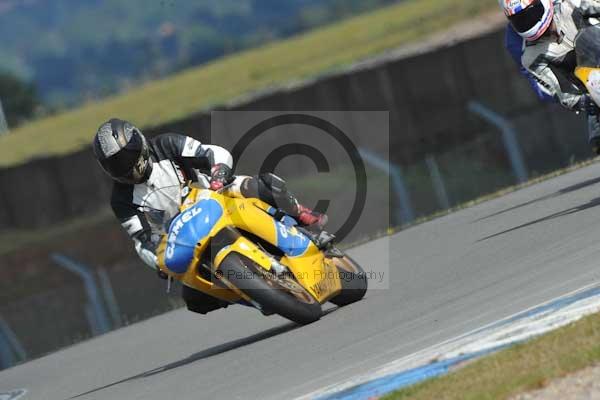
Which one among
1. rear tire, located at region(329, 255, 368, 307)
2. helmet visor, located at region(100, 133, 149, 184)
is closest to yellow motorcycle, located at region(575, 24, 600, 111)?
rear tire, located at region(329, 255, 368, 307)

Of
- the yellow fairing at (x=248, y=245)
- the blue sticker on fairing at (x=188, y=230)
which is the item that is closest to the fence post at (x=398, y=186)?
the yellow fairing at (x=248, y=245)

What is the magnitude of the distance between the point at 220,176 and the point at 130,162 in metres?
0.70

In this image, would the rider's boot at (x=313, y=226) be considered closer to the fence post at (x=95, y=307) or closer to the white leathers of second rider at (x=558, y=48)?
the white leathers of second rider at (x=558, y=48)

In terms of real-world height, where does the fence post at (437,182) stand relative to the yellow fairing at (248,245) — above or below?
below

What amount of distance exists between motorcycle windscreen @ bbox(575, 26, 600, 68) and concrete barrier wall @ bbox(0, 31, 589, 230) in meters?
8.69

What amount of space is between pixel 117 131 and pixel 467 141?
10.5 meters

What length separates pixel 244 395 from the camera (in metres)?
7.45

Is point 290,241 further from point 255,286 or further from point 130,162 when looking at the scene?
point 130,162

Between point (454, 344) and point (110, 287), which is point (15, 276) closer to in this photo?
point (110, 287)

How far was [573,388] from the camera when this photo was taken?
18.5ft

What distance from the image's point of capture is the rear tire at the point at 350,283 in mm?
9898

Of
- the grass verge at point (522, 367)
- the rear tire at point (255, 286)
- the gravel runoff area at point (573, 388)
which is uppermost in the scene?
the rear tire at point (255, 286)

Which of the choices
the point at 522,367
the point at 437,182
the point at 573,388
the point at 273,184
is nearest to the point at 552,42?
the point at 273,184

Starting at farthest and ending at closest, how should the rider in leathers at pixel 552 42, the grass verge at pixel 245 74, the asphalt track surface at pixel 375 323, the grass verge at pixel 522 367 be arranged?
the grass verge at pixel 245 74, the rider in leathers at pixel 552 42, the asphalt track surface at pixel 375 323, the grass verge at pixel 522 367
